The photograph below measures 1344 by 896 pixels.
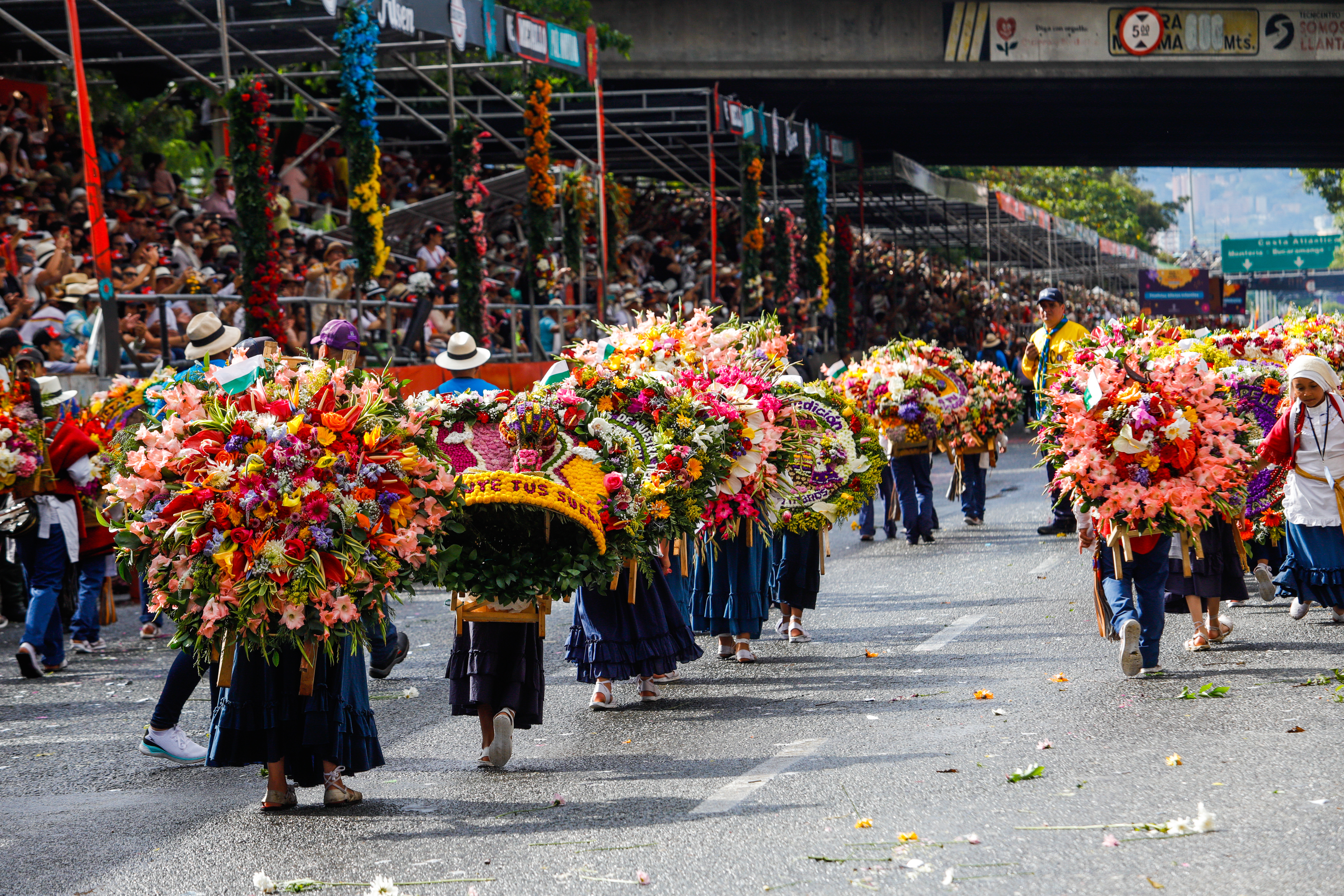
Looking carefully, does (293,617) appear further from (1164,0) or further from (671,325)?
(1164,0)

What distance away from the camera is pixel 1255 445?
10.7m

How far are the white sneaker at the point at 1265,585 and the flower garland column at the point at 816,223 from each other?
21.2m

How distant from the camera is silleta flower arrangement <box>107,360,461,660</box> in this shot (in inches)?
253

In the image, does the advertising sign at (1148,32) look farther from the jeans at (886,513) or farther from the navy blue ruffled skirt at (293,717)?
the navy blue ruffled skirt at (293,717)

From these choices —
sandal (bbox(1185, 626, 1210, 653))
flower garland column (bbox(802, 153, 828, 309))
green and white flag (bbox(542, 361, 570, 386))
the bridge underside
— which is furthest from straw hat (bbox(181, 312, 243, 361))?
flower garland column (bbox(802, 153, 828, 309))

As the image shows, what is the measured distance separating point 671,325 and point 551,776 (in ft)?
12.1

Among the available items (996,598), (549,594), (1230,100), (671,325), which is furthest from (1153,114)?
(549,594)

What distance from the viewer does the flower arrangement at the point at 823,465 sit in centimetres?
1072

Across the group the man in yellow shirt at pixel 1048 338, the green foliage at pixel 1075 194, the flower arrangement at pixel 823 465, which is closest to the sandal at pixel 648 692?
the flower arrangement at pixel 823 465

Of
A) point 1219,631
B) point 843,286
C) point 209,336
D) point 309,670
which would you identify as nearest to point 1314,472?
point 1219,631

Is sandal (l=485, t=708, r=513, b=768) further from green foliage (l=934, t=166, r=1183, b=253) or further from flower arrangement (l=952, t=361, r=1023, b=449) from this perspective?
green foliage (l=934, t=166, r=1183, b=253)

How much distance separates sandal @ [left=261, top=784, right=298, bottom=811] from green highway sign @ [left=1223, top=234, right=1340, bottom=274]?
→ 254ft

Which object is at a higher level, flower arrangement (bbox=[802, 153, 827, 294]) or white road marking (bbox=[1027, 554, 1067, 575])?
flower arrangement (bbox=[802, 153, 827, 294])

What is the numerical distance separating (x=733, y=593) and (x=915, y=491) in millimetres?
6923
